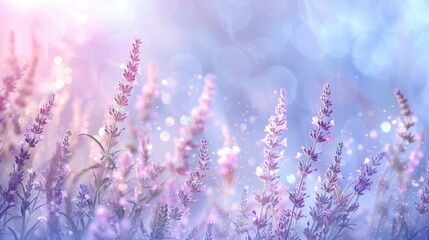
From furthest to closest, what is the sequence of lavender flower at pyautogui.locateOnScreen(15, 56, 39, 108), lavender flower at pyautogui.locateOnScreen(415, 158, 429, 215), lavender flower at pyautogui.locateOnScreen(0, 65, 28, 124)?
lavender flower at pyautogui.locateOnScreen(415, 158, 429, 215) → lavender flower at pyautogui.locateOnScreen(15, 56, 39, 108) → lavender flower at pyautogui.locateOnScreen(0, 65, 28, 124)

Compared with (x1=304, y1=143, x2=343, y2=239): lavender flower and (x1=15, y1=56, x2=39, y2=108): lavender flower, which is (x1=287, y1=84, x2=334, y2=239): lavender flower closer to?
(x1=304, y1=143, x2=343, y2=239): lavender flower

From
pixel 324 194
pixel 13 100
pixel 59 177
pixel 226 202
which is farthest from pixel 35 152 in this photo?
pixel 324 194

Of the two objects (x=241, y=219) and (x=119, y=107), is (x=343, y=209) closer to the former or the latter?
(x=241, y=219)

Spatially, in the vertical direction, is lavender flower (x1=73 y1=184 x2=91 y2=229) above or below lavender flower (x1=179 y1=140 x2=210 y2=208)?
below

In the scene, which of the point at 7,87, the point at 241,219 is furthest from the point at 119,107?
the point at 241,219

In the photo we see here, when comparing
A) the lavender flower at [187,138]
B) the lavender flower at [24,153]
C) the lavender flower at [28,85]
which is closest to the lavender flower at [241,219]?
the lavender flower at [187,138]

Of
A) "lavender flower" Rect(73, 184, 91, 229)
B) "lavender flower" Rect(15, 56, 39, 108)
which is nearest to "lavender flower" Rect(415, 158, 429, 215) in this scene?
"lavender flower" Rect(73, 184, 91, 229)

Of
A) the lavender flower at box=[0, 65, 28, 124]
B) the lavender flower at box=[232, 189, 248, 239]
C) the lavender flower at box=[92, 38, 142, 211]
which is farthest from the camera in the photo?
the lavender flower at box=[232, 189, 248, 239]

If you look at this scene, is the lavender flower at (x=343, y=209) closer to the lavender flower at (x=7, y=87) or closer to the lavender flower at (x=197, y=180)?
the lavender flower at (x=197, y=180)

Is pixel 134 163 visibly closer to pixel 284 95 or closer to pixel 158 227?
pixel 158 227

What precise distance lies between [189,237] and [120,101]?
116 cm

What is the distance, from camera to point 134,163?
10.1 ft

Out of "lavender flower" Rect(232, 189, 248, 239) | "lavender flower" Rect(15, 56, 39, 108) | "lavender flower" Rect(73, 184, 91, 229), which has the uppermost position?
"lavender flower" Rect(15, 56, 39, 108)

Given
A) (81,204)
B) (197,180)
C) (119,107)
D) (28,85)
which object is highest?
(119,107)
